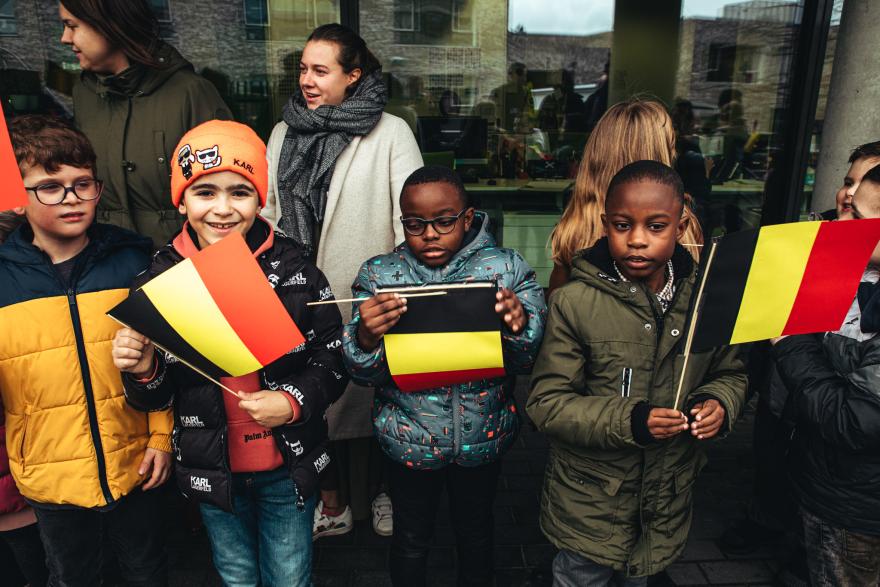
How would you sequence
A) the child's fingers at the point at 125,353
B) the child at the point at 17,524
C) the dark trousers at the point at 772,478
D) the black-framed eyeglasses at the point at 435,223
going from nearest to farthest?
the child's fingers at the point at 125,353, the black-framed eyeglasses at the point at 435,223, the child at the point at 17,524, the dark trousers at the point at 772,478

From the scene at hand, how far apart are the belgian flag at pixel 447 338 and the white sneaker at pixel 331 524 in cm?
143

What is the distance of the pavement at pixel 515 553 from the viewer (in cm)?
281

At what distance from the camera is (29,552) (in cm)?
232

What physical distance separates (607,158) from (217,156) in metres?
1.45

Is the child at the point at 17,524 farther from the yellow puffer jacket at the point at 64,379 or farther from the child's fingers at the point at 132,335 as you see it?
the child's fingers at the point at 132,335

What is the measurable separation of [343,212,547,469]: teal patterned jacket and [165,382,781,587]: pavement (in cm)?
99

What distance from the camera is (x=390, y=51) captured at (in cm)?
599

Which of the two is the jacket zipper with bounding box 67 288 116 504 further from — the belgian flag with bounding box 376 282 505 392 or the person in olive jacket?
the belgian flag with bounding box 376 282 505 392

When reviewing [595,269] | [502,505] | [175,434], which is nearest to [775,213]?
[502,505]

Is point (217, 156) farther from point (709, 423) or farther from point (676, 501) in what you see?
point (676, 501)

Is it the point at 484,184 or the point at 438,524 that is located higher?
the point at 484,184

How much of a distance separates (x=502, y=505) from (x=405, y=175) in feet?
6.06

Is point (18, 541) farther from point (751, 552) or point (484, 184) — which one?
point (484, 184)

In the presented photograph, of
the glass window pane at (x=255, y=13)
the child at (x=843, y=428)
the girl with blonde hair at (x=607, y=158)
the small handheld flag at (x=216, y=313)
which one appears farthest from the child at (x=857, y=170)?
the glass window pane at (x=255, y=13)
